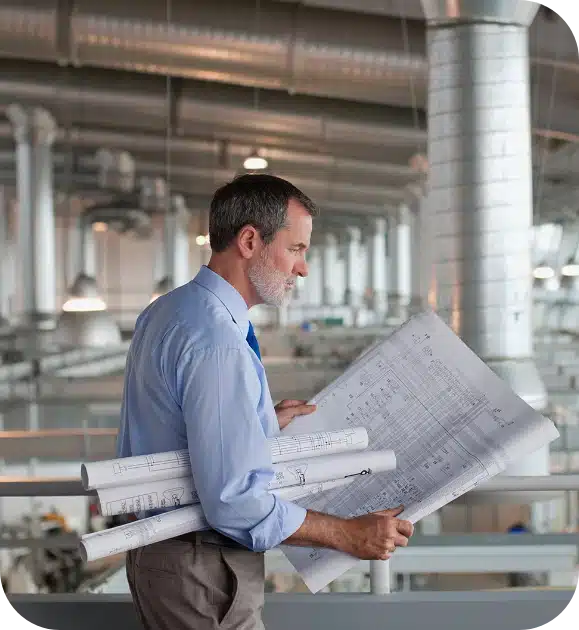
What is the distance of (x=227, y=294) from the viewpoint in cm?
133

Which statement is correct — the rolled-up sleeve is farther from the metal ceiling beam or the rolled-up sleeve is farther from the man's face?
the metal ceiling beam

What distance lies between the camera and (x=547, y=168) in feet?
31.0

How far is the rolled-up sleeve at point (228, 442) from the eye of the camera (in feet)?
4.03

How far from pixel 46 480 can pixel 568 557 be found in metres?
3.63

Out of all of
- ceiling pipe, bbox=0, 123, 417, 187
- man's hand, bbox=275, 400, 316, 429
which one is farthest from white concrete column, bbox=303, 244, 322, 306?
man's hand, bbox=275, 400, 316, 429

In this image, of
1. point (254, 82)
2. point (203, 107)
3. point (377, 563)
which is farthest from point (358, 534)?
point (203, 107)

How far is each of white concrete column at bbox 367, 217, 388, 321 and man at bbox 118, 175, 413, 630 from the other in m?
19.9

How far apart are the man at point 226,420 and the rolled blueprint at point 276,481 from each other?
5 centimetres

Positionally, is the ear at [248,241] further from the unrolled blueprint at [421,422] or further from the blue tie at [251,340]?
the unrolled blueprint at [421,422]

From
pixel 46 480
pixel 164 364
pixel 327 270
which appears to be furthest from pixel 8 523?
pixel 327 270

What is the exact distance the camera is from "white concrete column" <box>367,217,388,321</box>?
72.7ft

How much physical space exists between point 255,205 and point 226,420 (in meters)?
0.30

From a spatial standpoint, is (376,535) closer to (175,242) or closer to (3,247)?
(175,242)

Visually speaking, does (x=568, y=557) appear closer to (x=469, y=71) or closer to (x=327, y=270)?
(x=469, y=71)
